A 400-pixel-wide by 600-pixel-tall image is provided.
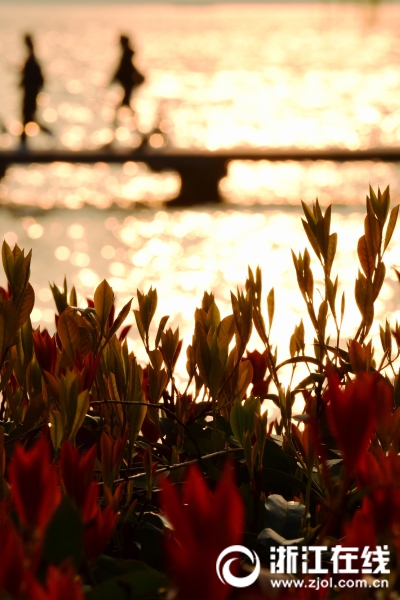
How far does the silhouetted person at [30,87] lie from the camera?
13352 mm

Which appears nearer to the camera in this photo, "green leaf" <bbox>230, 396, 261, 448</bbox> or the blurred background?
"green leaf" <bbox>230, 396, 261, 448</bbox>

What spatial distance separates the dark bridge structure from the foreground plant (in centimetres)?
1087

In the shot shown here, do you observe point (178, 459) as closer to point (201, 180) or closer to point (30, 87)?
point (201, 180)

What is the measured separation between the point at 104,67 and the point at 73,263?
116 feet

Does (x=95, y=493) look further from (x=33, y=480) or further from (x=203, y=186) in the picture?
(x=203, y=186)

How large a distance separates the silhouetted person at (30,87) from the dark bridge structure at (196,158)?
921 mm

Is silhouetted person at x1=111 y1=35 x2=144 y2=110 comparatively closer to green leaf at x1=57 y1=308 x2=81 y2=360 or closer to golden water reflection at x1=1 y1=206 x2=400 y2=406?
golden water reflection at x1=1 y1=206 x2=400 y2=406

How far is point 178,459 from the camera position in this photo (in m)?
1.26

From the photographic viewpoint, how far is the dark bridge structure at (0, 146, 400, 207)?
12.3 meters

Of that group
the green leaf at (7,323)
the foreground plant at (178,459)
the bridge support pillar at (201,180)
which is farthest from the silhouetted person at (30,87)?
the green leaf at (7,323)

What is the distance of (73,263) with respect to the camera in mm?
8844

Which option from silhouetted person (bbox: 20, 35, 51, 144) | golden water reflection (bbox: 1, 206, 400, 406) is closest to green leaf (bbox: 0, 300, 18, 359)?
golden water reflection (bbox: 1, 206, 400, 406)

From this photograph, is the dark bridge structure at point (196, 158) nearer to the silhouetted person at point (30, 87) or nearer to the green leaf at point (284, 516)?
the silhouetted person at point (30, 87)

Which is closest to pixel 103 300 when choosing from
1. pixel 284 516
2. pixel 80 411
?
pixel 80 411
